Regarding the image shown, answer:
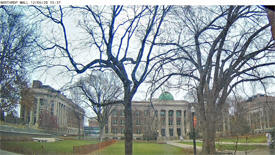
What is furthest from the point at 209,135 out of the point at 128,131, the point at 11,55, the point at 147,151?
the point at 11,55

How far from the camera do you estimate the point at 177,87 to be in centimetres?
1770

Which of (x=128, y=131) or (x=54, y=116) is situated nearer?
(x=128, y=131)

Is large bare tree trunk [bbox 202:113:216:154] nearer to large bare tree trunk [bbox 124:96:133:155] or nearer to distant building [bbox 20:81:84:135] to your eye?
large bare tree trunk [bbox 124:96:133:155]

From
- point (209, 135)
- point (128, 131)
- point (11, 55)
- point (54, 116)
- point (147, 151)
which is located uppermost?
point (11, 55)

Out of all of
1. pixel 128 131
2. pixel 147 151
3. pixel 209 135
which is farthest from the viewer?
pixel 147 151

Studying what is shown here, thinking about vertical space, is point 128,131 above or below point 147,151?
above

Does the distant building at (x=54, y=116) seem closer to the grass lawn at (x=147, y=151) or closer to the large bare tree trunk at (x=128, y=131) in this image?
the grass lawn at (x=147, y=151)

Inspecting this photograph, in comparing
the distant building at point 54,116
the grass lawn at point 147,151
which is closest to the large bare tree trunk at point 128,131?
the grass lawn at point 147,151

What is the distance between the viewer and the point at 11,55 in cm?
1822

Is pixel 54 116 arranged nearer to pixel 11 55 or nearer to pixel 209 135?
pixel 11 55

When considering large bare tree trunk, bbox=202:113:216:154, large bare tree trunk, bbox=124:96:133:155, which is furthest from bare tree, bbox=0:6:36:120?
large bare tree trunk, bbox=202:113:216:154

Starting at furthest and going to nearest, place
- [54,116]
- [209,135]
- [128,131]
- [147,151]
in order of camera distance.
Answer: [54,116] < [147,151] < [209,135] < [128,131]

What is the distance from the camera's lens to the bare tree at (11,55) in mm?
17156

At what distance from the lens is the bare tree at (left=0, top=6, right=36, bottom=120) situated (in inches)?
675
